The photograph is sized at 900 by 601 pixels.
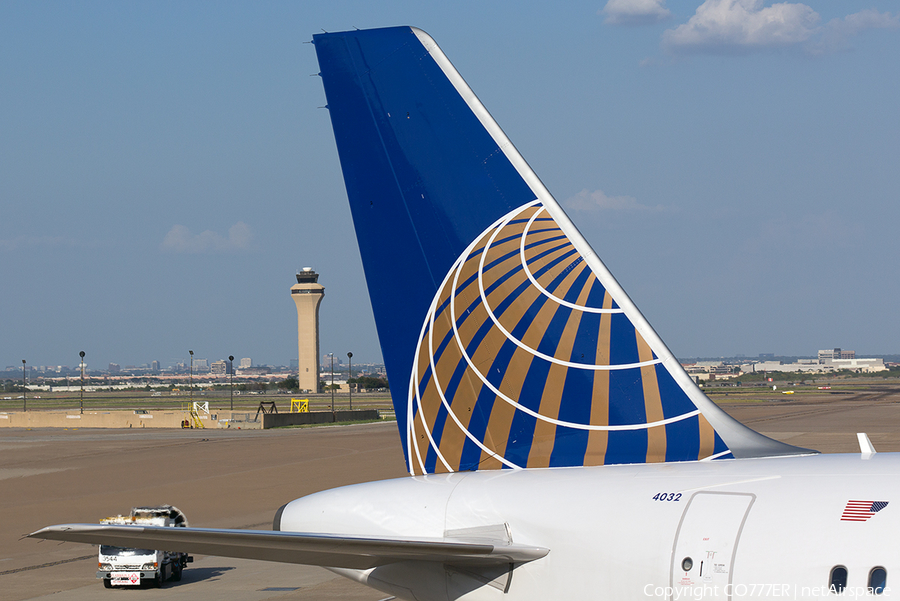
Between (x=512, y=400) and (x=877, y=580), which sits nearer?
(x=877, y=580)

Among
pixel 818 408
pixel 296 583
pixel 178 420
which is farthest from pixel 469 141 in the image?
pixel 818 408

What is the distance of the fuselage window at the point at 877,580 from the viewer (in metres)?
5.97

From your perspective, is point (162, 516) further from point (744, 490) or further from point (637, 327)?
point (744, 490)

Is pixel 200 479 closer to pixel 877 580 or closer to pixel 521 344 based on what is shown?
pixel 521 344

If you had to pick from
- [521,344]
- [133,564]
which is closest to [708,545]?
[521,344]

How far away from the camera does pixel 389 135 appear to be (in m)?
10.3

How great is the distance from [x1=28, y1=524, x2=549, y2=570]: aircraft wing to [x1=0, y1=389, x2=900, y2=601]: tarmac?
1201 centimetres

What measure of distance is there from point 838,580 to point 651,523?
153cm

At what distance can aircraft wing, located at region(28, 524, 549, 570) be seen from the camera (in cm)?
713

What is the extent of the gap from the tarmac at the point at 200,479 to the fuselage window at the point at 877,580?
14.3 metres

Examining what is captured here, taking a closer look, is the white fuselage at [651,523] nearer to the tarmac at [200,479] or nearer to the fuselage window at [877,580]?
the fuselage window at [877,580]

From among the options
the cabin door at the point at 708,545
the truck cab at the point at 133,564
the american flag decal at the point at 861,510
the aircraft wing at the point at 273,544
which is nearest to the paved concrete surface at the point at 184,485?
the truck cab at the point at 133,564

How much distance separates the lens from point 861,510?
20.9 ft

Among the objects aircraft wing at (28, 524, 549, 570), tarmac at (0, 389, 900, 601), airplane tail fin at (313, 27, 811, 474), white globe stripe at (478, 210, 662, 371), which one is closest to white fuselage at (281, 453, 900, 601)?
airplane tail fin at (313, 27, 811, 474)
